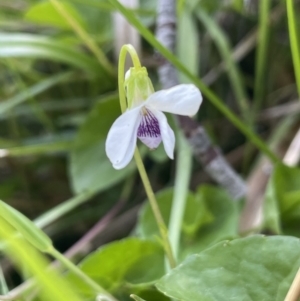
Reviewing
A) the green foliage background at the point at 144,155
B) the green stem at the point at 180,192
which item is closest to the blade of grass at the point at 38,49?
the green foliage background at the point at 144,155

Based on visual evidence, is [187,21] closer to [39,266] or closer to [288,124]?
[288,124]

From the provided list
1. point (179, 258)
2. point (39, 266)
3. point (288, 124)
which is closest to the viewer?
point (39, 266)

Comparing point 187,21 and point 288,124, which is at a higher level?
point 187,21

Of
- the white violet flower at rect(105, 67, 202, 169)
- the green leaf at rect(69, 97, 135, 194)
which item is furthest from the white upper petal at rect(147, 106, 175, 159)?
the green leaf at rect(69, 97, 135, 194)

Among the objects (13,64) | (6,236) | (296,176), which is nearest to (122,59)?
(6,236)

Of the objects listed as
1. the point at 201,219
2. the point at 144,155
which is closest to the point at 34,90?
the point at 144,155

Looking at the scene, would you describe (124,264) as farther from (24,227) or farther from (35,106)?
(35,106)

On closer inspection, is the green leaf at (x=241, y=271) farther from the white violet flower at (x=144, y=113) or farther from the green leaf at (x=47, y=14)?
the green leaf at (x=47, y=14)
